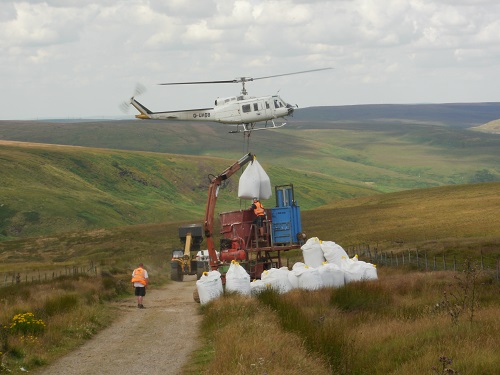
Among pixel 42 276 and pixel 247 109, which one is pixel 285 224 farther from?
pixel 42 276

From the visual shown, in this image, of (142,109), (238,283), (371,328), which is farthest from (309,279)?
(142,109)

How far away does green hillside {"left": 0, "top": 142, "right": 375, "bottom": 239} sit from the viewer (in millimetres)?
110000

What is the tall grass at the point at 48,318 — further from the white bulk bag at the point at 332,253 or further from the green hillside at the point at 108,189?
the green hillside at the point at 108,189

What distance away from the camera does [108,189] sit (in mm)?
147750

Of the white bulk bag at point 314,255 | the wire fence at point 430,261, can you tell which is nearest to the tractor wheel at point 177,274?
the wire fence at point 430,261

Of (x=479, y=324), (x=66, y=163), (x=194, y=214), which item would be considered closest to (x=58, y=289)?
(x=479, y=324)

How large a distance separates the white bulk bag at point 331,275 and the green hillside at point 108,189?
71.2 metres

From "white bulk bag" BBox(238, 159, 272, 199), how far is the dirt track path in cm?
733

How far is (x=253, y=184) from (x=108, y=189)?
117175 mm

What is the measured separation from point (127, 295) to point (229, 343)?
15.4m

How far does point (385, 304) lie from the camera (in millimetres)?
20781

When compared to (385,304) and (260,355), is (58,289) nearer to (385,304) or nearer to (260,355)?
(385,304)

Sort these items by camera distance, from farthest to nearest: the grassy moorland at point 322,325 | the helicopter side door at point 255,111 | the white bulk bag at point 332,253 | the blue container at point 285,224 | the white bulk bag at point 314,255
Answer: the helicopter side door at point 255,111 < the blue container at point 285,224 < the white bulk bag at point 314,255 < the white bulk bag at point 332,253 < the grassy moorland at point 322,325

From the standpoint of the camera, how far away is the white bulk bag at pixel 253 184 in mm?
33062
